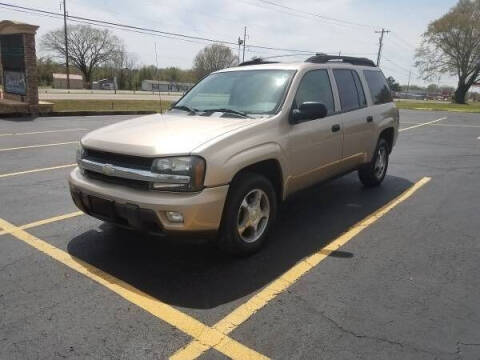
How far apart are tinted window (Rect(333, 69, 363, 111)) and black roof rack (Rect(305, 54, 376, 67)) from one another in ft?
0.63

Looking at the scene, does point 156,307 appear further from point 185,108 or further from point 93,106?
point 93,106

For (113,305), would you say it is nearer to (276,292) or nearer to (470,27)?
(276,292)

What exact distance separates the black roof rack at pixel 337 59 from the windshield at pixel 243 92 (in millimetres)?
656

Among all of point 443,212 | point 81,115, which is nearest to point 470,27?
point 81,115

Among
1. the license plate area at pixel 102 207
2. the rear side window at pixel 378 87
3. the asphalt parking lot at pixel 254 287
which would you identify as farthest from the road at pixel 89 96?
the license plate area at pixel 102 207

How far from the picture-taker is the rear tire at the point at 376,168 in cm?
650

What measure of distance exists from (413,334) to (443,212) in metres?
3.21

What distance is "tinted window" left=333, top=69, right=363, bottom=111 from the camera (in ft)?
17.6

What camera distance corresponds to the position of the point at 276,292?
11.2ft

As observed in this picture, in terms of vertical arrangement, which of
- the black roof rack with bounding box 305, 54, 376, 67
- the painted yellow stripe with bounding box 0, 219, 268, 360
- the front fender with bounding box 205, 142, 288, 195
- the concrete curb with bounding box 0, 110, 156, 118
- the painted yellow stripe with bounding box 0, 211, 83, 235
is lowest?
the painted yellow stripe with bounding box 0, 219, 268, 360

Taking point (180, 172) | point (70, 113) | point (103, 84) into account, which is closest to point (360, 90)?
point (180, 172)

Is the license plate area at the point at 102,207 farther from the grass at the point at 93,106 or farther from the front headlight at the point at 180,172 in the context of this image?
the grass at the point at 93,106

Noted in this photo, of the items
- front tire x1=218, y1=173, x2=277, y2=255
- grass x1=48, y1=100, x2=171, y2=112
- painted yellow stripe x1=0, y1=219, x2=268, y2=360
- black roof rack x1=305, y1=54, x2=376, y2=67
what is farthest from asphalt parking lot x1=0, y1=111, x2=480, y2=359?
grass x1=48, y1=100, x2=171, y2=112

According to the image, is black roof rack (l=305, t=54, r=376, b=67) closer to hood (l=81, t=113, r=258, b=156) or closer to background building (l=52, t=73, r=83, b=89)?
hood (l=81, t=113, r=258, b=156)
